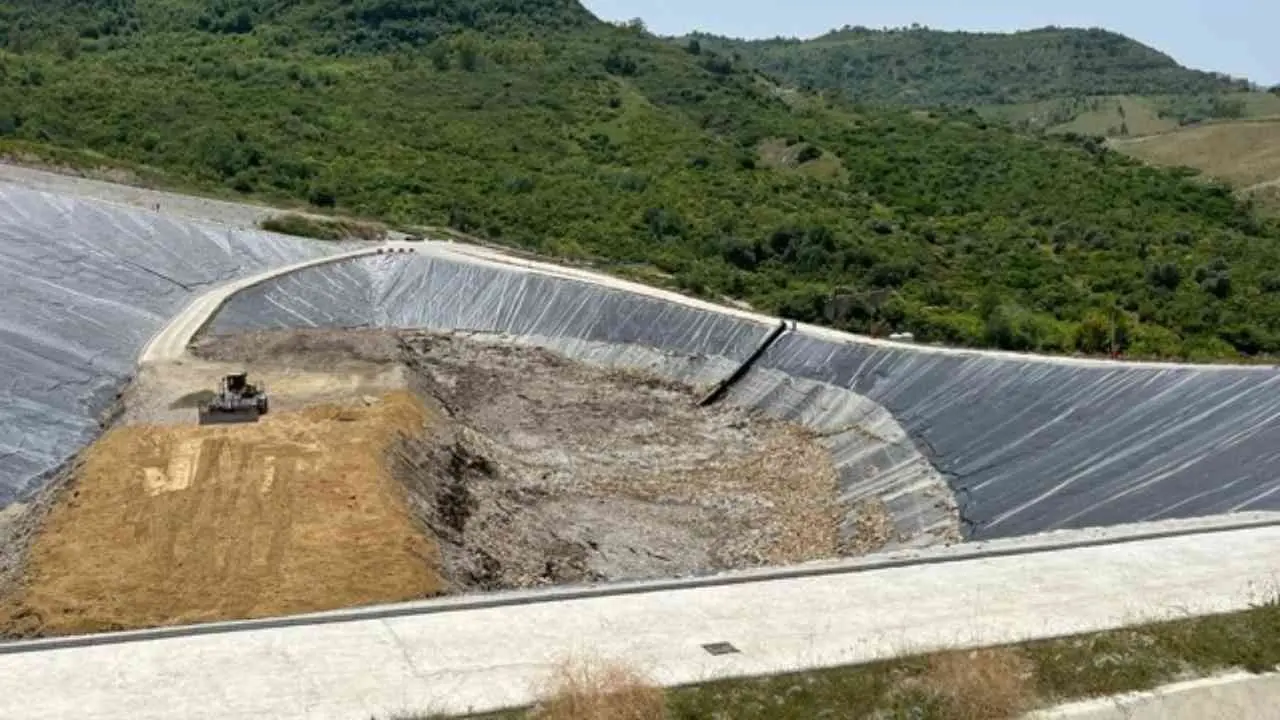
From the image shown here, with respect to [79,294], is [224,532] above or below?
below

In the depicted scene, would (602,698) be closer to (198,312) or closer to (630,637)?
(630,637)

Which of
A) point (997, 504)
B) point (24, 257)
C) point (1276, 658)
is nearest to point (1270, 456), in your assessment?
point (997, 504)

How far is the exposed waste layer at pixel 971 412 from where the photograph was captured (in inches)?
858

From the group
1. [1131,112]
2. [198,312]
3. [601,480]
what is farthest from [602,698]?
[1131,112]

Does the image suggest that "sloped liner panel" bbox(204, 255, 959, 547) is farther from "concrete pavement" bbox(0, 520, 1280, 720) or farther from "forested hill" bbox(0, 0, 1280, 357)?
"concrete pavement" bbox(0, 520, 1280, 720)

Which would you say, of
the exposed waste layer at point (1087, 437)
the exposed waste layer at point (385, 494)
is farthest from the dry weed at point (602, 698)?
the exposed waste layer at point (1087, 437)

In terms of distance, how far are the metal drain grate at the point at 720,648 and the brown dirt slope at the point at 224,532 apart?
644 centimetres

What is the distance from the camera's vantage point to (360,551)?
20.0 m

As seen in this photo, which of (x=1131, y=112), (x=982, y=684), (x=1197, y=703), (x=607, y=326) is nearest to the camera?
(x=982, y=684)

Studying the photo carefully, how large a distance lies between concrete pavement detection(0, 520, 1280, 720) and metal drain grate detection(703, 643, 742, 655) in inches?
4.3

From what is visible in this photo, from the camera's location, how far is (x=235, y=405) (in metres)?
26.7

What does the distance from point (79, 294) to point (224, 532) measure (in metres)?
19.3

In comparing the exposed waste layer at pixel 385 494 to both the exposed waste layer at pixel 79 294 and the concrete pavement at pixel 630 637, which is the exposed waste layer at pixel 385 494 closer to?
the exposed waste layer at pixel 79 294

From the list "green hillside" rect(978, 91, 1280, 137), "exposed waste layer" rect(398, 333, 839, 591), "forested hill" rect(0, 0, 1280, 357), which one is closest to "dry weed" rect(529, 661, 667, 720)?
"exposed waste layer" rect(398, 333, 839, 591)
